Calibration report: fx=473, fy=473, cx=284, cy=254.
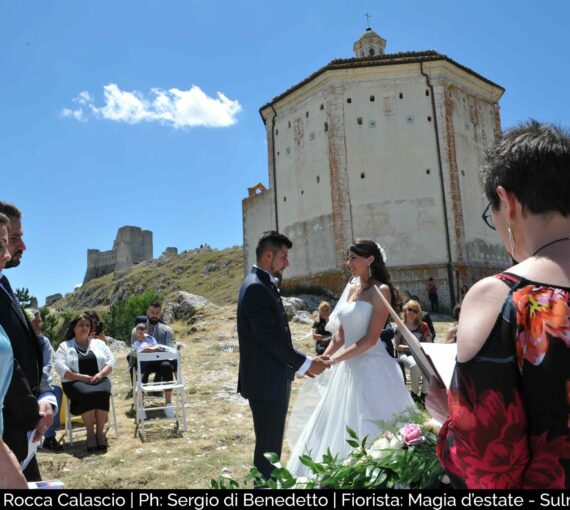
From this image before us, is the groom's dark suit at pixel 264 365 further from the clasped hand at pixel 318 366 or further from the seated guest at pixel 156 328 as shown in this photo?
the seated guest at pixel 156 328

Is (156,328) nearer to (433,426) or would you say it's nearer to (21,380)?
(21,380)

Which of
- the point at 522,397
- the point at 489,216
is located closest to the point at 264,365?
the point at 489,216

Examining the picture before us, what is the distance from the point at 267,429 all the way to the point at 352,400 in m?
0.76

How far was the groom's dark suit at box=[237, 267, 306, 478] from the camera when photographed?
3734mm

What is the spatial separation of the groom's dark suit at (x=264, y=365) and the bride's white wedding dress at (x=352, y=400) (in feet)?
1.05

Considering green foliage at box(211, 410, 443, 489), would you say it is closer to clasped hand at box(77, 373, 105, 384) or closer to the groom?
the groom

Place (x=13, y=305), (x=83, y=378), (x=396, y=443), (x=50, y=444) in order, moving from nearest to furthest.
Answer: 1. (x=396, y=443)
2. (x=13, y=305)
3. (x=50, y=444)
4. (x=83, y=378)

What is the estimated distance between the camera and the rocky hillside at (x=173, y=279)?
5859 centimetres

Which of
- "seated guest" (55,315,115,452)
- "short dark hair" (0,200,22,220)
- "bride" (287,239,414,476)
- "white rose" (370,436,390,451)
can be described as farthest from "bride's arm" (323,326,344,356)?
"seated guest" (55,315,115,452)

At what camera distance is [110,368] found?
708cm

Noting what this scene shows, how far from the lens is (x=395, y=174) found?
23859 millimetres
